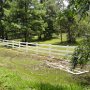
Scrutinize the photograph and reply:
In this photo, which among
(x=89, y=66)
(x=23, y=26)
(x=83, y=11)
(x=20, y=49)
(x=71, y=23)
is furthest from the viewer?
(x=71, y=23)

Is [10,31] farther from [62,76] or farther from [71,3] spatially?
[71,3]

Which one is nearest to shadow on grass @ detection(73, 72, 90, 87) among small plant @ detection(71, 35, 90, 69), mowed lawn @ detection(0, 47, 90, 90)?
mowed lawn @ detection(0, 47, 90, 90)

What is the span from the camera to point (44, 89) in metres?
6.88

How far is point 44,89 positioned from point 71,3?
2737mm

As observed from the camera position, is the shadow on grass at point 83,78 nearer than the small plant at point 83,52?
No

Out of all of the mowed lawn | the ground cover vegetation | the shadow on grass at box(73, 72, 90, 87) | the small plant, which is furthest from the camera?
the shadow on grass at box(73, 72, 90, 87)

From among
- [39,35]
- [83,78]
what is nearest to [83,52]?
[83,78]

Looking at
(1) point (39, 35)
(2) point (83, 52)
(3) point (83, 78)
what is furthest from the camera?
(1) point (39, 35)

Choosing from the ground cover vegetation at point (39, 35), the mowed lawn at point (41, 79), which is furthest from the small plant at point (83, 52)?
the mowed lawn at point (41, 79)

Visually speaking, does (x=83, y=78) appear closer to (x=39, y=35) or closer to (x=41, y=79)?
(x=41, y=79)

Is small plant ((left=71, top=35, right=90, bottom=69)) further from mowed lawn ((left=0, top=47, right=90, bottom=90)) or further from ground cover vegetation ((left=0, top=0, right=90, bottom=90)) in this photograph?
mowed lawn ((left=0, top=47, right=90, bottom=90))

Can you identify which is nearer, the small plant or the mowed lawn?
the mowed lawn

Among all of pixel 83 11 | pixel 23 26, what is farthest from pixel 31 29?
pixel 83 11

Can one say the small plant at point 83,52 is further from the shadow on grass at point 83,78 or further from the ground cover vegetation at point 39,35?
the shadow on grass at point 83,78
